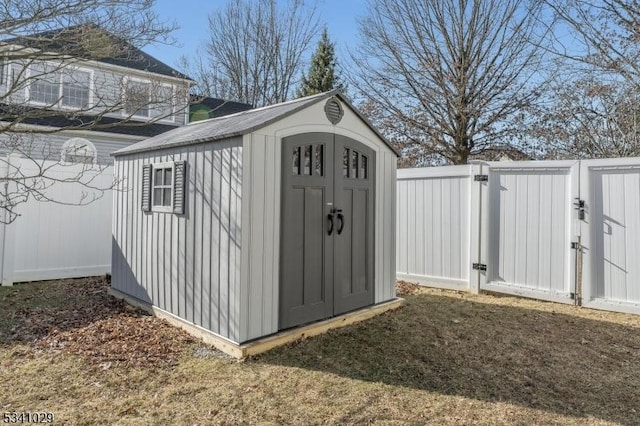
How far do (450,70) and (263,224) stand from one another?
9.34 m

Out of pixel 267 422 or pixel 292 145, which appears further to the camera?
pixel 292 145

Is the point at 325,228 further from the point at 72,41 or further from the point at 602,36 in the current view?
the point at 602,36

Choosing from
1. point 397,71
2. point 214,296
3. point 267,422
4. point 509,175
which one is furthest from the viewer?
point 397,71

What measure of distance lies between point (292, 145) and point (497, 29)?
950 centimetres

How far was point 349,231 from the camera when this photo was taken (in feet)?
14.7

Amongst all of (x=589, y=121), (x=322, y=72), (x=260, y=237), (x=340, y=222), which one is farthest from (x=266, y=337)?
(x=322, y=72)

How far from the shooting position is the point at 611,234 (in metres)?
5.12

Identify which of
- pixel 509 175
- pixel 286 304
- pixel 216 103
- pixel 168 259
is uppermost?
pixel 216 103

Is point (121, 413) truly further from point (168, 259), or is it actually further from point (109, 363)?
point (168, 259)

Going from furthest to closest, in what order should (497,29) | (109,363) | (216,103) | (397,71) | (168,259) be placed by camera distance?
1. (216,103)
2. (397,71)
3. (497,29)
4. (168,259)
5. (109,363)

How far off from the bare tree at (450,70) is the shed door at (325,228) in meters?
7.48

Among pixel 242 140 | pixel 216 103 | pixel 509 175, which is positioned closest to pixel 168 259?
pixel 242 140

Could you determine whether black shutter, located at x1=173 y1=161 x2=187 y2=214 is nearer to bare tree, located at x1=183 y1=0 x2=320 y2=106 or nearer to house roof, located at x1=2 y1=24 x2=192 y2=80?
house roof, located at x1=2 y1=24 x2=192 y2=80

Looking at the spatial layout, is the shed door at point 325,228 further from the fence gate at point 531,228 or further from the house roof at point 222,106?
the house roof at point 222,106
